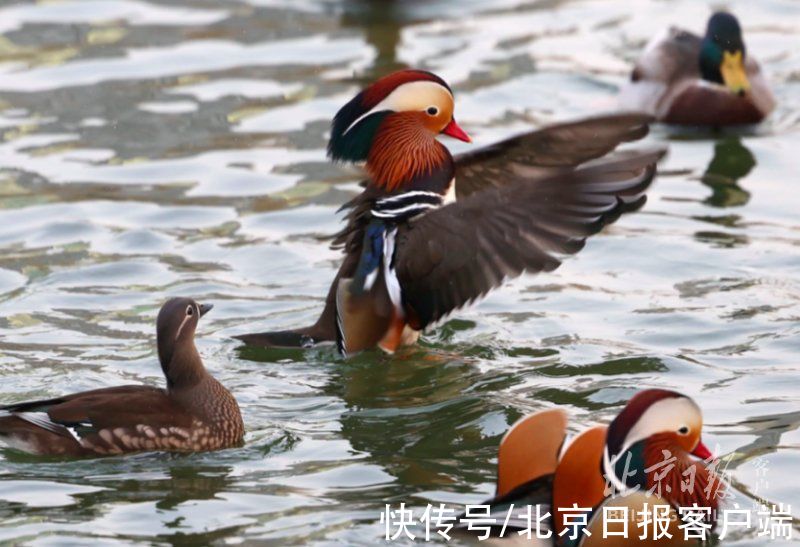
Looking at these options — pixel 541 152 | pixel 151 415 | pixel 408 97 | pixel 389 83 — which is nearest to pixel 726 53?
pixel 541 152

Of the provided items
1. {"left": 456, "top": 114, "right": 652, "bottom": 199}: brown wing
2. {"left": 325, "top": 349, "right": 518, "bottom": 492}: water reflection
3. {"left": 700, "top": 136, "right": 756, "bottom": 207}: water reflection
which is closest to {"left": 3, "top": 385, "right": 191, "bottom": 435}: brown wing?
{"left": 325, "top": 349, "right": 518, "bottom": 492}: water reflection

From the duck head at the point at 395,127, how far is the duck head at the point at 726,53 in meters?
4.90

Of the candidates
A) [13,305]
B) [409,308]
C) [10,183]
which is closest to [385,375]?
[409,308]

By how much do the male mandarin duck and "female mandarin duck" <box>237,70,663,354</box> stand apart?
115 cm

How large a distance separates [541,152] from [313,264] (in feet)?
6.50

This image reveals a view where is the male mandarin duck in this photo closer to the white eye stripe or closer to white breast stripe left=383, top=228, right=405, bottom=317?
white breast stripe left=383, top=228, right=405, bottom=317

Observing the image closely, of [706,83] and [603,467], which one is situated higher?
[706,83]

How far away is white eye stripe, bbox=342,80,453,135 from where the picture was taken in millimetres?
8688

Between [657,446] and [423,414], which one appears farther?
[423,414]

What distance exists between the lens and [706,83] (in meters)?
13.5

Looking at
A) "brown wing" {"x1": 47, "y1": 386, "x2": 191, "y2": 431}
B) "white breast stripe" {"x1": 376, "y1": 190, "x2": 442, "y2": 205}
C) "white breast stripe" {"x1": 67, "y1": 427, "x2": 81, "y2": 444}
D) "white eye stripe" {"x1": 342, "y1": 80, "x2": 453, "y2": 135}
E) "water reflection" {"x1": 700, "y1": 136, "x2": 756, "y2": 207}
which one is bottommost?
"white breast stripe" {"x1": 67, "y1": 427, "x2": 81, "y2": 444}

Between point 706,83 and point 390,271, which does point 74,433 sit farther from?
point 706,83

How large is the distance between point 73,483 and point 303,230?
4070mm

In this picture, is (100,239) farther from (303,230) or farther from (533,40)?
(533,40)
